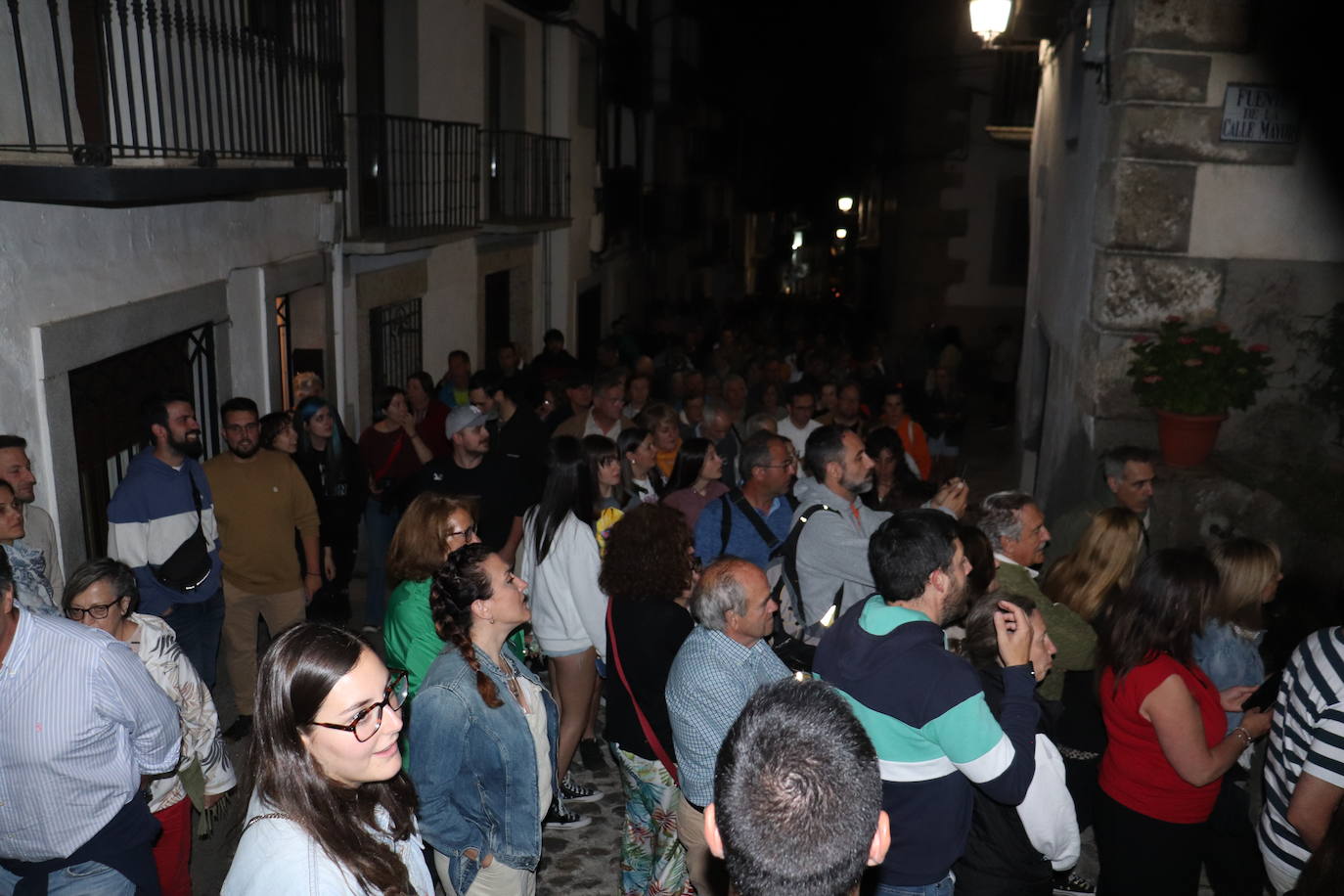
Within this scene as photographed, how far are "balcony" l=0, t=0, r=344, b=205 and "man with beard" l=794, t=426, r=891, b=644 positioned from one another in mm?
3325

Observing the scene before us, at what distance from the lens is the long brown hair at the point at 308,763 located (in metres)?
2.21

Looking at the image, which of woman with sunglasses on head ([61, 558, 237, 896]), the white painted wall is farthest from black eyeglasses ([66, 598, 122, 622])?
the white painted wall

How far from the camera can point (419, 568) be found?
161 inches

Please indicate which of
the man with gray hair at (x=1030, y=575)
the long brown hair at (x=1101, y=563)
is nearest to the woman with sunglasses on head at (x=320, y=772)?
the man with gray hair at (x=1030, y=575)

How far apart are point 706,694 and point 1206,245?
18.6 feet

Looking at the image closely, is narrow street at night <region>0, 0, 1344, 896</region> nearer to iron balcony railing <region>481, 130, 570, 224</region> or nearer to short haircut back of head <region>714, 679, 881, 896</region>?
short haircut back of head <region>714, 679, 881, 896</region>

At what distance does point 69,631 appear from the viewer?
3113mm

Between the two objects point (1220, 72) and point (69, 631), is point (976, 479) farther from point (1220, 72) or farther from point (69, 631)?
point (69, 631)

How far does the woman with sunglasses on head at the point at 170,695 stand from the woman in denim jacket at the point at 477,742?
1.05m

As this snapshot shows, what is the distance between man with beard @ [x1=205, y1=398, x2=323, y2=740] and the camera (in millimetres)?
5785

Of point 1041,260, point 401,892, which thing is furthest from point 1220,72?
point 401,892

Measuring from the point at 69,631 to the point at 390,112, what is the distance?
8.99 metres

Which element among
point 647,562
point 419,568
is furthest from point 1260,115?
point 419,568

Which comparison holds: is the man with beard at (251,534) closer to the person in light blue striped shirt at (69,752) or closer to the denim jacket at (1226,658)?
the person in light blue striped shirt at (69,752)
